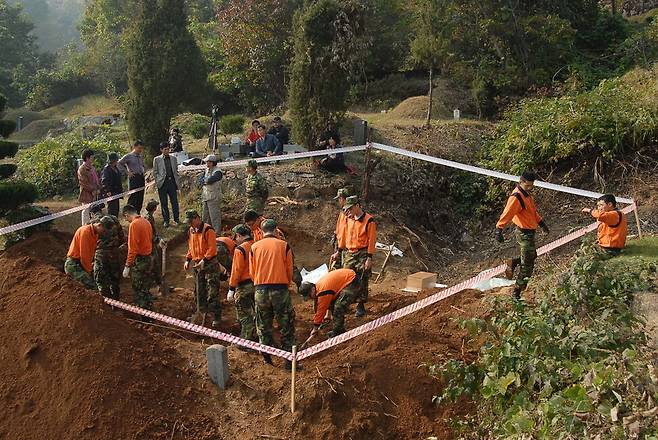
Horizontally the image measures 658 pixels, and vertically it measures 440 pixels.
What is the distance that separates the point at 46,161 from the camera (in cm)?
1705

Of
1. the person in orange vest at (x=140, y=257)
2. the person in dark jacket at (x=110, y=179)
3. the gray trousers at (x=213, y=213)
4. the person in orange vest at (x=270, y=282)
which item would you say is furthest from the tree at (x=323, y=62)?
the person in orange vest at (x=270, y=282)

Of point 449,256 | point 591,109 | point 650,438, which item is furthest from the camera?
point 591,109

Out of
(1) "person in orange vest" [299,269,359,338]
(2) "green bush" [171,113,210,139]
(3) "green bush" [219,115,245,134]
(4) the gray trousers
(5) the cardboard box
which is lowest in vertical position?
(2) "green bush" [171,113,210,139]

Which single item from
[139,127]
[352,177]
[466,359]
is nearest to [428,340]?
[466,359]

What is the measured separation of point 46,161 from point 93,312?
11.3 m

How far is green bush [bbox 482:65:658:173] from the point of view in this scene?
510 inches

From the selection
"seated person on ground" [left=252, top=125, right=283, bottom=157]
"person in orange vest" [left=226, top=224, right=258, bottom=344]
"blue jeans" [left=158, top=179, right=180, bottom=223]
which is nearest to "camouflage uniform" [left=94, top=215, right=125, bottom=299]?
"person in orange vest" [left=226, top=224, right=258, bottom=344]

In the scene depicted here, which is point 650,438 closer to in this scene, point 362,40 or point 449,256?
point 449,256

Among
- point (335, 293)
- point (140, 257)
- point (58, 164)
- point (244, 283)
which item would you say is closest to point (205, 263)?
point (140, 257)

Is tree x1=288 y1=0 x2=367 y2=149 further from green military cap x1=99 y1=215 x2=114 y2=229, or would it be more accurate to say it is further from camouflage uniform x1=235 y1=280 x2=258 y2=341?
camouflage uniform x1=235 y1=280 x2=258 y2=341

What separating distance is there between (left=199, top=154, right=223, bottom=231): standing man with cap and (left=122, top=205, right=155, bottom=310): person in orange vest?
2.58 m

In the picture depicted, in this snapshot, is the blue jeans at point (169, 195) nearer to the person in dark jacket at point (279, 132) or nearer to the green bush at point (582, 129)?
the person in dark jacket at point (279, 132)

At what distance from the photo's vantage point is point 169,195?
1233 cm

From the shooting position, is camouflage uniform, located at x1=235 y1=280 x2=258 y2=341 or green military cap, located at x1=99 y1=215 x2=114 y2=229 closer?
camouflage uniform, located at x1=235 y1=280 x2=258 y2=341
